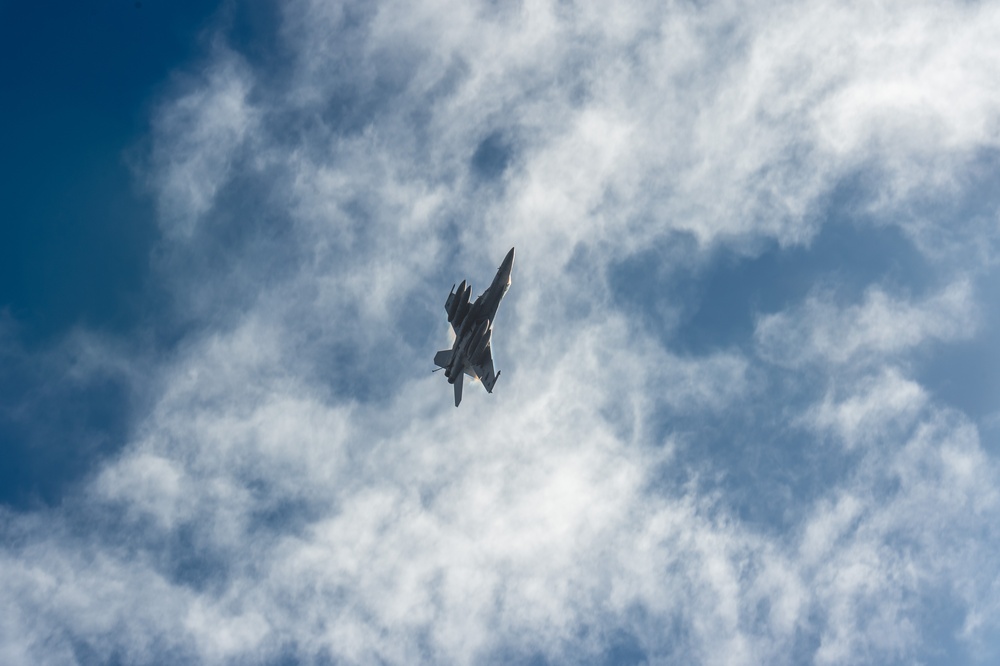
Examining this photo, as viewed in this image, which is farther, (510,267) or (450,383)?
(450,383)

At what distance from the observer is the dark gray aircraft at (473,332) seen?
90375 mm

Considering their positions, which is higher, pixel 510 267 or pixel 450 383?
pixel 510 267

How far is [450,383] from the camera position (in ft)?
317

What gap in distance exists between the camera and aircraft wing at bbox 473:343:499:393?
9600 cm

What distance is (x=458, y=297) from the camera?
3664 inches

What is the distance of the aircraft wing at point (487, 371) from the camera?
96.0 m

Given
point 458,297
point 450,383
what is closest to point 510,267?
point 458,297

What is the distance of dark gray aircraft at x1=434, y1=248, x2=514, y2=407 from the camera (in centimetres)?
9038

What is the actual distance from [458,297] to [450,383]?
1157 centimetres

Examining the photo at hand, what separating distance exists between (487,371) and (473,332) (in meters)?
6.58

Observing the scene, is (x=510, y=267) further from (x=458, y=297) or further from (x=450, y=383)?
(x=450, y=383)

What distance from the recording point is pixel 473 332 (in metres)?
92.6

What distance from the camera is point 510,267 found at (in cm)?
8925

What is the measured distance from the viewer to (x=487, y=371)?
96.6 meters
